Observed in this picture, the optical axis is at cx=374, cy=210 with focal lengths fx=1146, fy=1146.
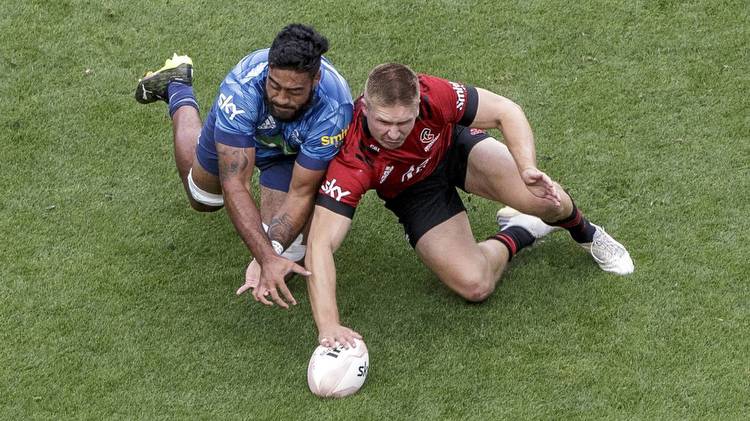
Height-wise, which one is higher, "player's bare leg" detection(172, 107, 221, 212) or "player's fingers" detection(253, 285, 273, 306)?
"player's fingers" detection(253, 285, 273, 306)

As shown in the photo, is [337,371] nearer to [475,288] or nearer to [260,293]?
[260,293]

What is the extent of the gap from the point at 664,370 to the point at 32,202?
13.6 feet

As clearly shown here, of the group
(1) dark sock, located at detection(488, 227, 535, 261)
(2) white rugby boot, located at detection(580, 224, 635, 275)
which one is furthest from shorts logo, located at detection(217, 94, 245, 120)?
(2) white rugby boot, located at detection(580, 224, 635, 275)

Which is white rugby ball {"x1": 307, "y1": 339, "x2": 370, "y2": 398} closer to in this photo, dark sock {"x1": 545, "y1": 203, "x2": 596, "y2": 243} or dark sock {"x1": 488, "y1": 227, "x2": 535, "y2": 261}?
dark sock {"x1": 488, "y1": 227, "x2": 535, "y2": 261}

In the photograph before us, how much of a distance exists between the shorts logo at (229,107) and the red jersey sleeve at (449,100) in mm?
1038

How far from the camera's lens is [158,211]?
7617 mm

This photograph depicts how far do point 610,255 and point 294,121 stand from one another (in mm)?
2065

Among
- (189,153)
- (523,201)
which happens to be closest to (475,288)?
(523,201)

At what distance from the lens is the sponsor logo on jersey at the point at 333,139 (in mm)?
6324

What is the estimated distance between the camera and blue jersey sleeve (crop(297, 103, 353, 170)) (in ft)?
20.8

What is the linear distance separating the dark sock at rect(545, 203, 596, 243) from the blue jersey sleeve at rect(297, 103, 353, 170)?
58.9 inches

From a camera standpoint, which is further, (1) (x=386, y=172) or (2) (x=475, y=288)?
(2) (x=475, y=288)

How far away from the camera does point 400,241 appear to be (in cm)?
743

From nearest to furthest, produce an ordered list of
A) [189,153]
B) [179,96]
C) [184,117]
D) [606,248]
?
[606,248] < [189,153] < [184,117] < [179,96]
